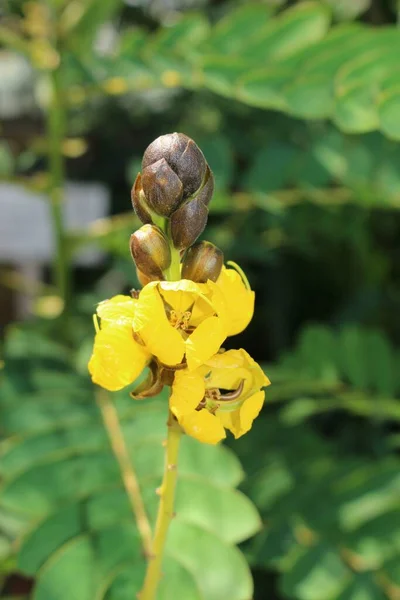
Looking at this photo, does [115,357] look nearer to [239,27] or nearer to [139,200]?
[139,200]

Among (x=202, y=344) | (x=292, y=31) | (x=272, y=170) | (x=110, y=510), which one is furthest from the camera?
(x=272, y=170)

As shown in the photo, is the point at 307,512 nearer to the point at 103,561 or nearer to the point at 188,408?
the point at 103,561

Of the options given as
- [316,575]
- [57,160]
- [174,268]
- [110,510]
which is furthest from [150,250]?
[57,160]

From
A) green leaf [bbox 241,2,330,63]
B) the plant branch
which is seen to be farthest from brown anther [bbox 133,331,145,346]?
green leaf [bbox 241,2,330,63]

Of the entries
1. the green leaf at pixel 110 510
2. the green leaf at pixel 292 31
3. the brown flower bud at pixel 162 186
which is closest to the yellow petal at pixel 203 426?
the brown flower bud at pixel 162 186

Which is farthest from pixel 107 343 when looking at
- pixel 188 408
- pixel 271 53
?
pixel 271 53

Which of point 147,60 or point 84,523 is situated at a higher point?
point 147,60
